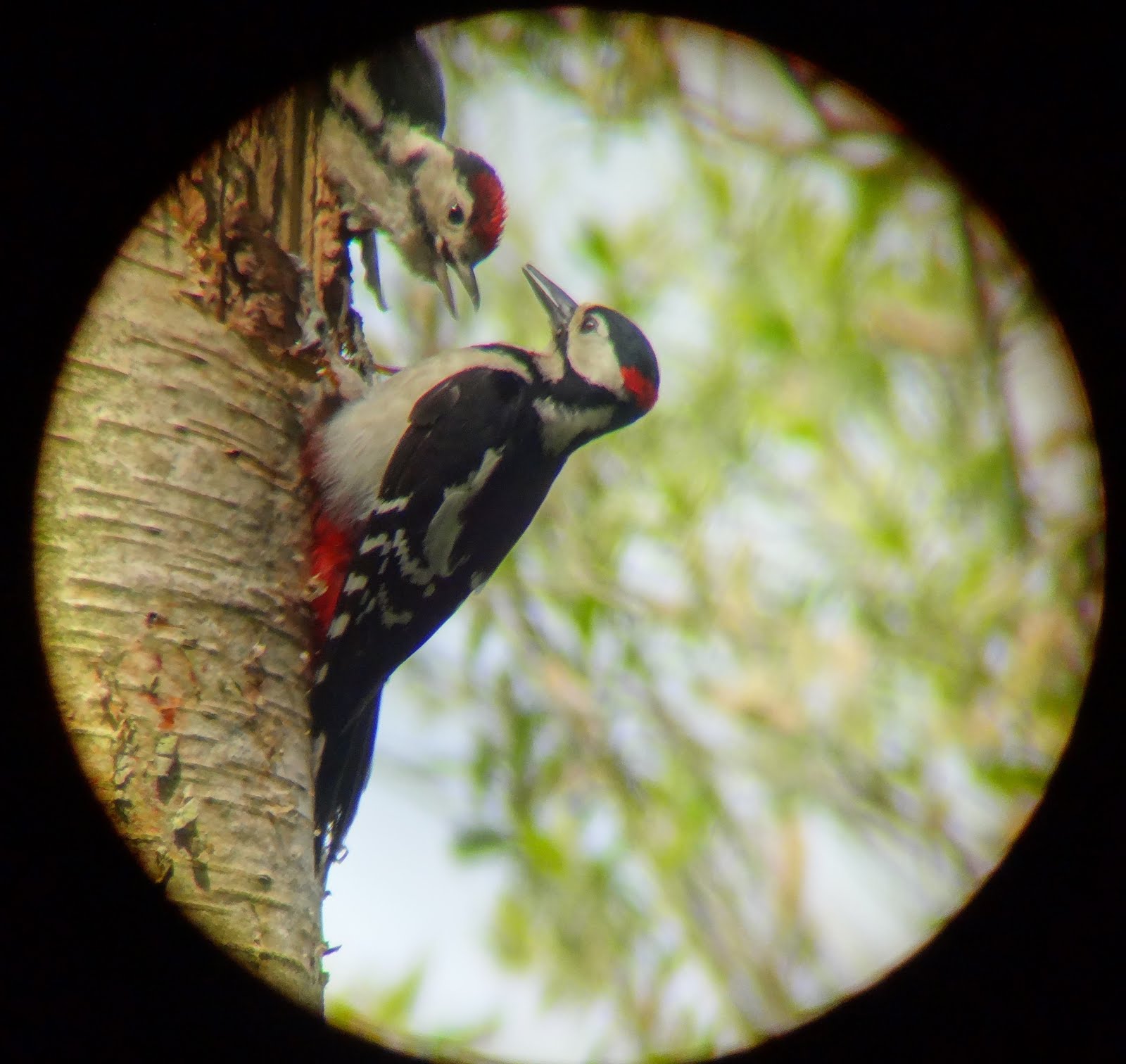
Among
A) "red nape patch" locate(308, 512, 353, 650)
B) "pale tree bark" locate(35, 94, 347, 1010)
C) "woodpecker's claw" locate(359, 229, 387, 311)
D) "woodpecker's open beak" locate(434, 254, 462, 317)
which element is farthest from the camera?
"woodpecker's open beak" locate(434, 254, 462, 317)

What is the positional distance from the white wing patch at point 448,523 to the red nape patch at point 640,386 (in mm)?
233

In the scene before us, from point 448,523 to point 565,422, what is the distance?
24 cm

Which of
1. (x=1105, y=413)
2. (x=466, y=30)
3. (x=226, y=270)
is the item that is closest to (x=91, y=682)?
(x=226, y=270)

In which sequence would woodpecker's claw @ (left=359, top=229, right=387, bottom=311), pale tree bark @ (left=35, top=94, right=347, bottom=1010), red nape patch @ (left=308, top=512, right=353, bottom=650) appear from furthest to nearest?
woodpecker's claw @ (left=359, top=229, right=387, bottom=311)
red nape patch @ (left=308, top=512, right=353, bottom=650)
pale tree bark @ (left=35, top=94, right=347, bottom=1010)

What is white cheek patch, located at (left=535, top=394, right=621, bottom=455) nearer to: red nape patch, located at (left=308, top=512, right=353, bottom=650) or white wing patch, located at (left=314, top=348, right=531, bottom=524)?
white wing patch, located at (left=314, top=348, right=531, bottom=524)

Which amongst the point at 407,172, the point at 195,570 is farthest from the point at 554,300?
the point at 195,570

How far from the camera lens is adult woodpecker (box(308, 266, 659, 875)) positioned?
3.91 feet

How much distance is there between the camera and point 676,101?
160 cm

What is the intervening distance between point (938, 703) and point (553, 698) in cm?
79

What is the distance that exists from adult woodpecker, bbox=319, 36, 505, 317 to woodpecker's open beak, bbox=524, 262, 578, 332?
0.33ft

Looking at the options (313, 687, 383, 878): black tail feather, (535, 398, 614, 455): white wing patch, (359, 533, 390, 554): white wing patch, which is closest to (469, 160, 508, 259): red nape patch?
(535, 398, 614, 455): white wing patch

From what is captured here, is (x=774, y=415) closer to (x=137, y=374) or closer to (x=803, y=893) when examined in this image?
(x=803, y=893)

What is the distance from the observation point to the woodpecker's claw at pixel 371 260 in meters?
1.29

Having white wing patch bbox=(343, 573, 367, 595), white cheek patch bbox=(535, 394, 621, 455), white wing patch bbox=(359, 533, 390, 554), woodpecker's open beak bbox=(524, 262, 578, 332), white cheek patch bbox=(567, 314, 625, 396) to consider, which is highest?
woodpecker's open beak bbox=(524, 262, 578, 332)
